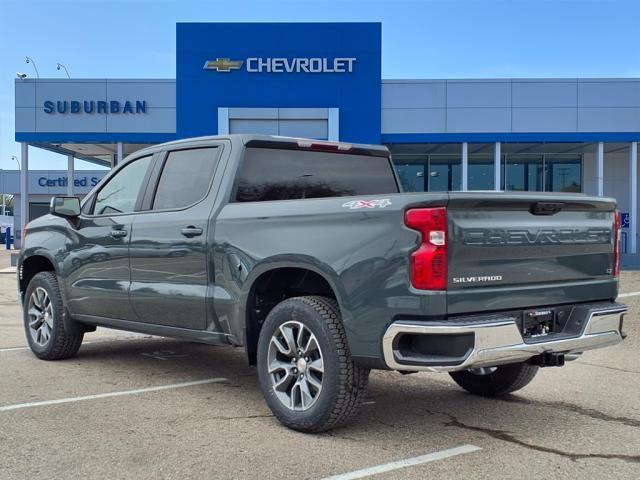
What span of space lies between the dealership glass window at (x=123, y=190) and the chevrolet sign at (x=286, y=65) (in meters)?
18.5

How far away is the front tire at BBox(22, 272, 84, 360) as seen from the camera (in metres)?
6.45

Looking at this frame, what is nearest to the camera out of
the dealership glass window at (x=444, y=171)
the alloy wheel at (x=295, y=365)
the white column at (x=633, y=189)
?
the alloy wheel at (x=295, y=365)

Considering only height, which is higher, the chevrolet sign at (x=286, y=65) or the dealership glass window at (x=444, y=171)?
the chevrolet sign at (x=286, y=65)

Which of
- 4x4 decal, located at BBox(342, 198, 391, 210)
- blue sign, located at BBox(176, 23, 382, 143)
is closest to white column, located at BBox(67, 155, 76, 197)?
blue sign, located at BBox(176, 23, 382, 143)

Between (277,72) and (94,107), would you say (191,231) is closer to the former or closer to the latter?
(277,72)

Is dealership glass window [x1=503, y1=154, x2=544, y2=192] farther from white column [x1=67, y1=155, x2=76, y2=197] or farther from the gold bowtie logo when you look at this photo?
white column [x1=67, y1=155, x2=76, y2=197]

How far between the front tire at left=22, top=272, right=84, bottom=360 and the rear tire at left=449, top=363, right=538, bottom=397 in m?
3.83

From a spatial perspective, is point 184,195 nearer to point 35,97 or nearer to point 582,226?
point 582,226

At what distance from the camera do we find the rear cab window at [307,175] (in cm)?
507

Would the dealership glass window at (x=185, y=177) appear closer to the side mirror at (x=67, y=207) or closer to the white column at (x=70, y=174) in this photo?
the side mirror at (x=67, y=207)

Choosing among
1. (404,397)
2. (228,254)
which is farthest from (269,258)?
(404,397)

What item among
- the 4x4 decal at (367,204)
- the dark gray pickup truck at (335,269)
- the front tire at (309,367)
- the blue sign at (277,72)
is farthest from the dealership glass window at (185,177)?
the blue sign at (277,72)

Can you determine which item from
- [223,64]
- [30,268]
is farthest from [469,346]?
[223,64]

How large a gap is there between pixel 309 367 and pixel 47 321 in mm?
3665
